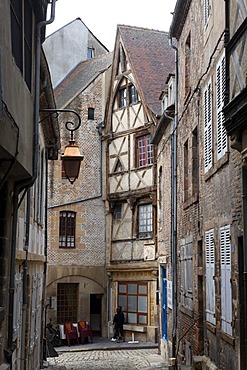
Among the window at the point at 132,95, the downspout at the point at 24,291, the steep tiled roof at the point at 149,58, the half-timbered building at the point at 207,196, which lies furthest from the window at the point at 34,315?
the window at the point at 132,95

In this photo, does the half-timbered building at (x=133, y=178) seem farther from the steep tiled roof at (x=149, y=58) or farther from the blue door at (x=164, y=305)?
the blue door at (x=164, y=305)

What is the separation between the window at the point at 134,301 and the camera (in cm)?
2489

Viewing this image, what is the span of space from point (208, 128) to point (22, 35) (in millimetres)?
5109

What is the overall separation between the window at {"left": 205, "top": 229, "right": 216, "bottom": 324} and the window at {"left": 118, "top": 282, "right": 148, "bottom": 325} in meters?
13.4

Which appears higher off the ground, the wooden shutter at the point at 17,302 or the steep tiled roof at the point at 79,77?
the steep tiled roof at the point at 79,77

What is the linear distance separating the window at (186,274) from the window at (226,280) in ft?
12.6

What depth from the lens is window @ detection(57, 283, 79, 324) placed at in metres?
26.4

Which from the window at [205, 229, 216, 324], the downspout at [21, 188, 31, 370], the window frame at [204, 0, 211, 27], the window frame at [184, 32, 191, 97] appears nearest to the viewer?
the downspout at [21, 188, 31, 370]

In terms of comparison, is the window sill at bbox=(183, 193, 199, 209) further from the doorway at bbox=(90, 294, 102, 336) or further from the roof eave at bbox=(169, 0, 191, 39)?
the doorway at bbox=(90, 294, 102, 336)

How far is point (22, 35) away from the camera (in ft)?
24.4

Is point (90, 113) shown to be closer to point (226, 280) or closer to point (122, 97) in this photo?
point (122, 97)

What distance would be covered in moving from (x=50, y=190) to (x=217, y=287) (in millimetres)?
17269

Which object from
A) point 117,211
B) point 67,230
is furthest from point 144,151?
point 67,230

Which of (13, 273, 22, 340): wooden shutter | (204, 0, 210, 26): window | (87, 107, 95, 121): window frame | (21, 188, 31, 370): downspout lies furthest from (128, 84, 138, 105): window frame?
(13, 273, 22, 340): wooden shutter
